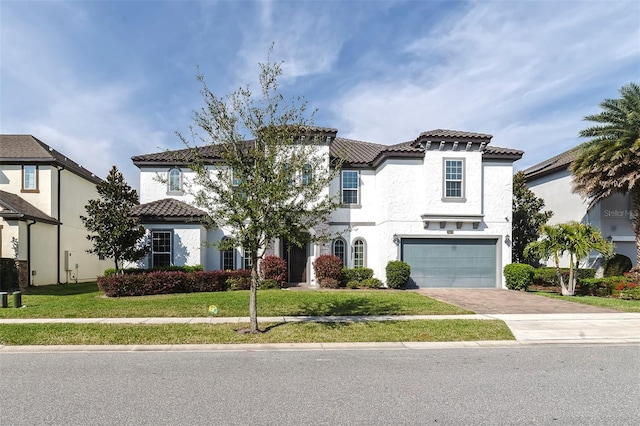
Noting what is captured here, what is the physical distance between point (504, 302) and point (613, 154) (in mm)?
9690

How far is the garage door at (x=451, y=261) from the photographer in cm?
1942

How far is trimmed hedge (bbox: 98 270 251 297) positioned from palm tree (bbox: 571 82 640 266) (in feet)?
54.4

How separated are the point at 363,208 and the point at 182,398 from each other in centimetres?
1568

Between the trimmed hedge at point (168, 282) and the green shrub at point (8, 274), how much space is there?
5.23 m

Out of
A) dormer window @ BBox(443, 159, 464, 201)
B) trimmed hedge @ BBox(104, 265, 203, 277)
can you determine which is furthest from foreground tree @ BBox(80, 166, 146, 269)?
dormer window @ BBox(443, 159, 464, 201)

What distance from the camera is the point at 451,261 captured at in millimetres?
19516

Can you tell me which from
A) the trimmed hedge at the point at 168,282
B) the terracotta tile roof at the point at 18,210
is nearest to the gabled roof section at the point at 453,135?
the trimmed hedge at the point at 168,282

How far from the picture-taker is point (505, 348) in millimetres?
8789

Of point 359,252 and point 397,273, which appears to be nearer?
point 397,273

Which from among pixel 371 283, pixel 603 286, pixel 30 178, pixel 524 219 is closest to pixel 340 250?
pixel 371 283

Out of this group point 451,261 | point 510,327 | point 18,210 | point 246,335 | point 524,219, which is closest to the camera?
point 246,335

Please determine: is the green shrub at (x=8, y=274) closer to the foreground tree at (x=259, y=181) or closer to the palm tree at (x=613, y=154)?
the foreground tree at (x=259, y=181)

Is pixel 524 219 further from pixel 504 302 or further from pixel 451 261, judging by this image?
pixel 504 302

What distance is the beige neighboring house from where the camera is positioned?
1883 centimetres
